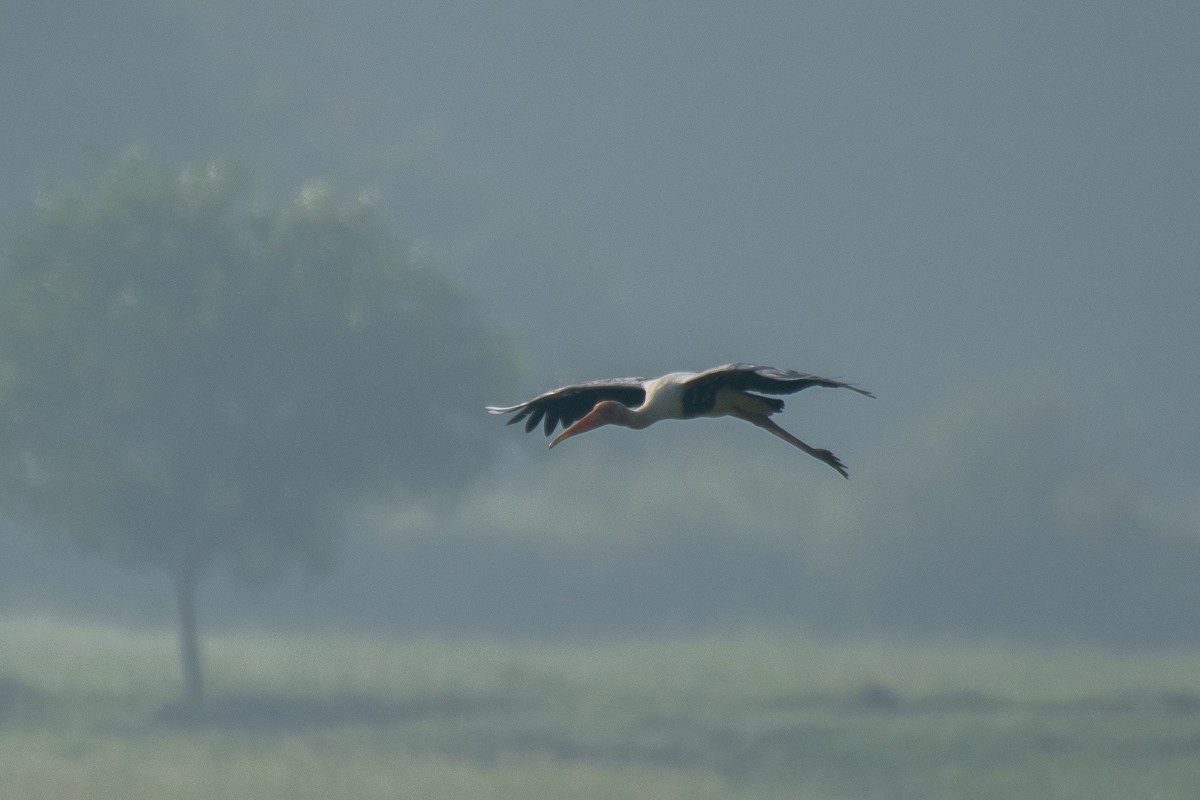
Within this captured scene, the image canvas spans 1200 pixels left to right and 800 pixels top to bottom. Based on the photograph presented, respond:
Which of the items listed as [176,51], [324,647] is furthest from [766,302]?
[324,647]

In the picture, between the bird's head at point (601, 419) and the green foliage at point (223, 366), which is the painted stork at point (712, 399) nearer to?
the bird's head at point (601, 419)

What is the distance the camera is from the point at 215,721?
41250 mm

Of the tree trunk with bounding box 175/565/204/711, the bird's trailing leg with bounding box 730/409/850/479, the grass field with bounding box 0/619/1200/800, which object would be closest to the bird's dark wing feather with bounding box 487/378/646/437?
the bird's trailing leg with bounding box 730/409/850/479

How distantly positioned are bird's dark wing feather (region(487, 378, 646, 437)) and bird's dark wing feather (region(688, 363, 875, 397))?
0.89 m

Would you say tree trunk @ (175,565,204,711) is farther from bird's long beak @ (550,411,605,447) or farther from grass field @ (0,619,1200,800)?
bird's long beak @ (550,411,605,447)

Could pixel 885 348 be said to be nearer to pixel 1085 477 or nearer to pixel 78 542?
pixel 1085 477

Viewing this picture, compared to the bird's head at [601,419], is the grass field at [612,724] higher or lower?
higher

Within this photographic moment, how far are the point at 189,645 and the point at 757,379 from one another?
40065mm

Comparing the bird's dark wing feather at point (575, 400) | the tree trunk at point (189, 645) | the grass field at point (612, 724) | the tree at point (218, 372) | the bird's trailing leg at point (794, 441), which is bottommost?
the bird's trailing leg at point (794, 441)

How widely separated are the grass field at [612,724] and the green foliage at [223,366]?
4.52 m

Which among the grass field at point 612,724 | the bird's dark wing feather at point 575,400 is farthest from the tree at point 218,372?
the bird's dark wing feather at point 575,400

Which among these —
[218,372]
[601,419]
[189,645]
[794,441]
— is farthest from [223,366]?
[794,441]

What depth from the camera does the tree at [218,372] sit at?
44469mm

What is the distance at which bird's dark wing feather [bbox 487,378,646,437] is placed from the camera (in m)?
8.24
